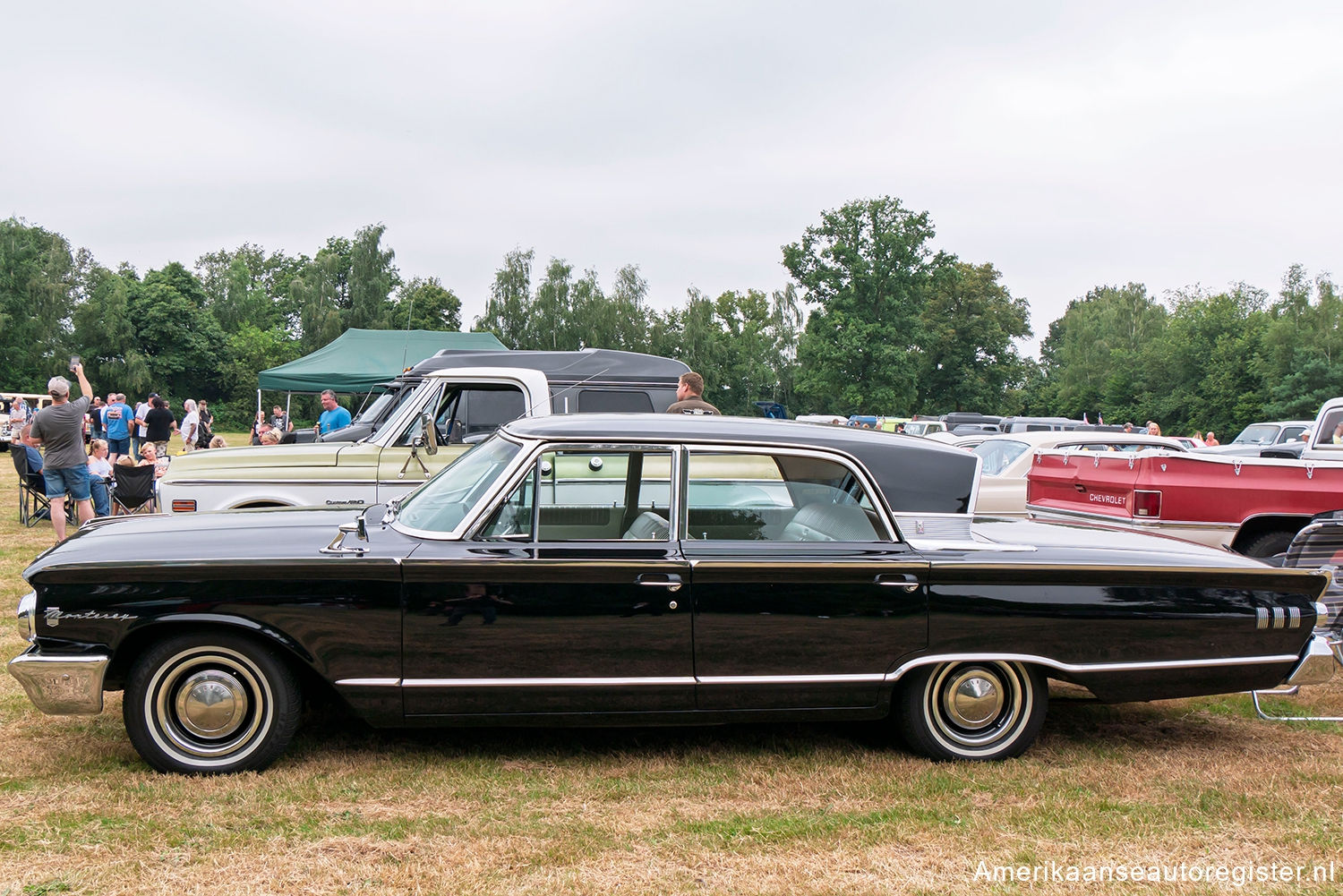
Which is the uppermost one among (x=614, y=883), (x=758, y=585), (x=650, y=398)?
(x=650, y=398)

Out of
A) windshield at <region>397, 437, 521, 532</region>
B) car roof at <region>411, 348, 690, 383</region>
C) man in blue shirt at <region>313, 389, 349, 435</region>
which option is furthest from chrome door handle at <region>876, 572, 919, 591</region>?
man in blue shirt at <region>313, 389, 349, 435</region>

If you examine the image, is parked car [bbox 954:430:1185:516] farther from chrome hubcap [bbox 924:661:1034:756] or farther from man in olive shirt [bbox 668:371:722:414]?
chrome hubcap [bbox 924:661:1034:756]

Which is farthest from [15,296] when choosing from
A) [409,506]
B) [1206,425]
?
[1206,425]

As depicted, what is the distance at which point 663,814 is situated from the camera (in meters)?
3.90

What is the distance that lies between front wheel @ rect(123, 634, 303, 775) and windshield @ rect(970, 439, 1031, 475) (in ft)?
26.9

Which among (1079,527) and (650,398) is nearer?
(1079,527)

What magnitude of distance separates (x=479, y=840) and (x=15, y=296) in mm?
68585

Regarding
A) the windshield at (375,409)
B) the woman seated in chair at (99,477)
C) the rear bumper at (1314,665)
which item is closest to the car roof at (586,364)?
the windshield at (375,409)

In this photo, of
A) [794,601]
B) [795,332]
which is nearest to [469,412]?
[794,601]

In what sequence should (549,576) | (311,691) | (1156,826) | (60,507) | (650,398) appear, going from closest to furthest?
(1156,826), (549,576), (311,691), (60,507), (650,398)

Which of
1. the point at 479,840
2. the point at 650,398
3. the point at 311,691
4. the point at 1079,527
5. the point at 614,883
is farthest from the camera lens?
the point at 650,398

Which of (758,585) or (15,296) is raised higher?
(15,296)

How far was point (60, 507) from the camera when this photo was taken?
34.3 feet

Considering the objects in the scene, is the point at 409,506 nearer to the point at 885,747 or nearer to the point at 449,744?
the point at 449,744
